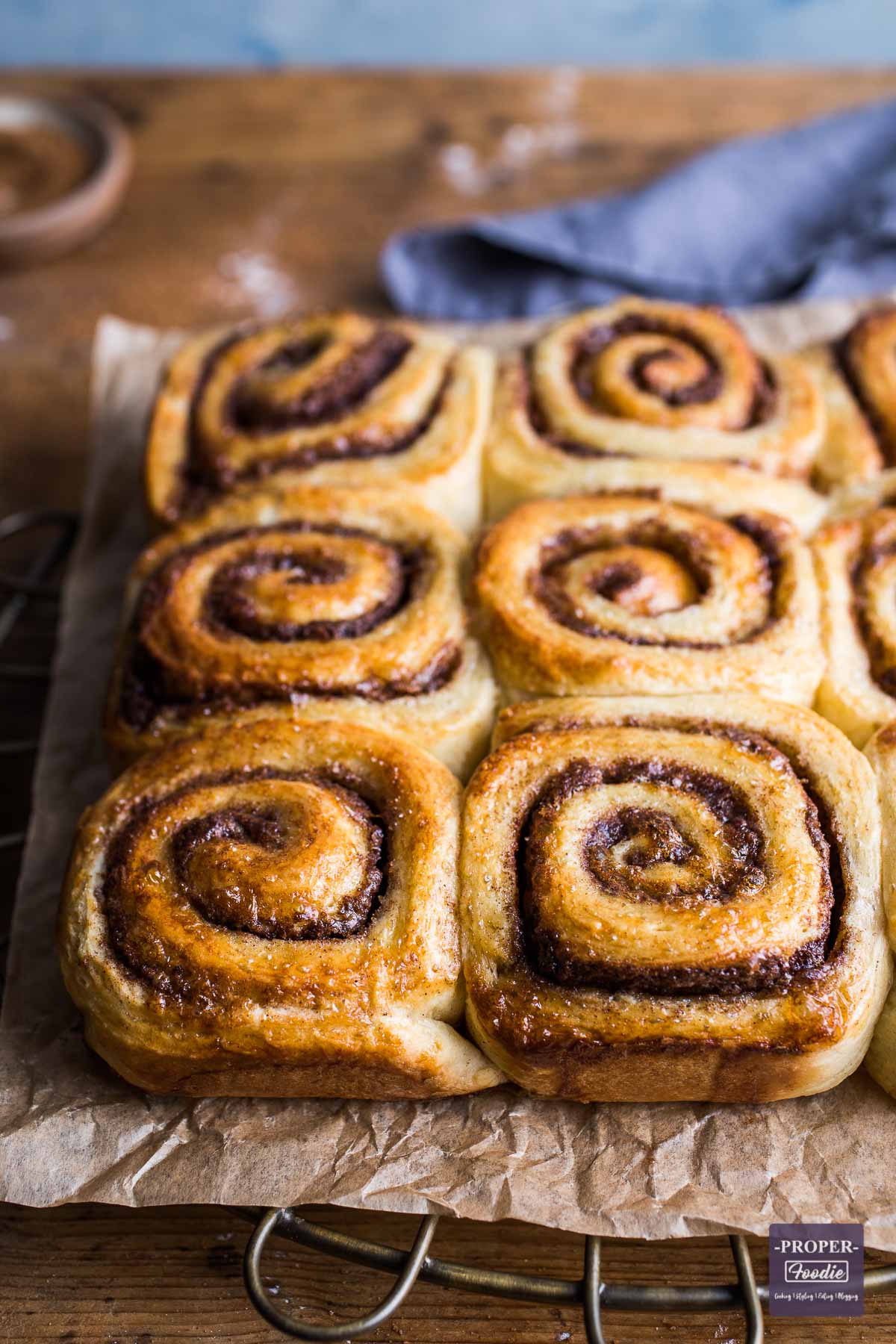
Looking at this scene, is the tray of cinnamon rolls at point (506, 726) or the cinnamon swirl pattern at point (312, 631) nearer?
the tray of cinnamon rolls at point (506, 726)

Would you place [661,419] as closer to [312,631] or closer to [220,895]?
[312,631]

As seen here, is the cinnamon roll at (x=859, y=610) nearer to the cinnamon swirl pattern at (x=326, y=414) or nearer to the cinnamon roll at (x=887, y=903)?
the cinnamon roll at (x=887, y=903)

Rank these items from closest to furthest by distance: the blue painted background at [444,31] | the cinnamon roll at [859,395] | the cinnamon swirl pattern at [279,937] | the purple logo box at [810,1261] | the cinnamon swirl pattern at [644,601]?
the purple logo box at [810,1261]
the cinnamon swirl pattern at [279,937]
the cinnamon swirl pattern at [644,601]
the cinnamon roll at [859,395]
the blue painted background at [444,31]

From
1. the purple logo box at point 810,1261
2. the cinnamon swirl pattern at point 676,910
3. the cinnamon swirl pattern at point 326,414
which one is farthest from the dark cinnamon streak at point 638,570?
the purple logo box at point 810,1261

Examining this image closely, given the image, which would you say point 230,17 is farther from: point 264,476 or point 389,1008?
point 389,1008

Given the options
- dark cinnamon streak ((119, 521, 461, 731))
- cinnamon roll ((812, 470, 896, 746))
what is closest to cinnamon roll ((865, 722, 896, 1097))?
cinnamon roll ((812, 470, 896, 746))

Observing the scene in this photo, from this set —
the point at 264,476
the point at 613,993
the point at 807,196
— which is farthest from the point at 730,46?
the point at 613,993

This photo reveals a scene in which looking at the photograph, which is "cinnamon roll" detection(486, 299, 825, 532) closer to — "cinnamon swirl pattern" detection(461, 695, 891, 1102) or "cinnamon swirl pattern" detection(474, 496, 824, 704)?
"cinnamon swirl pattern" detection(474, 496, 824, 704)
